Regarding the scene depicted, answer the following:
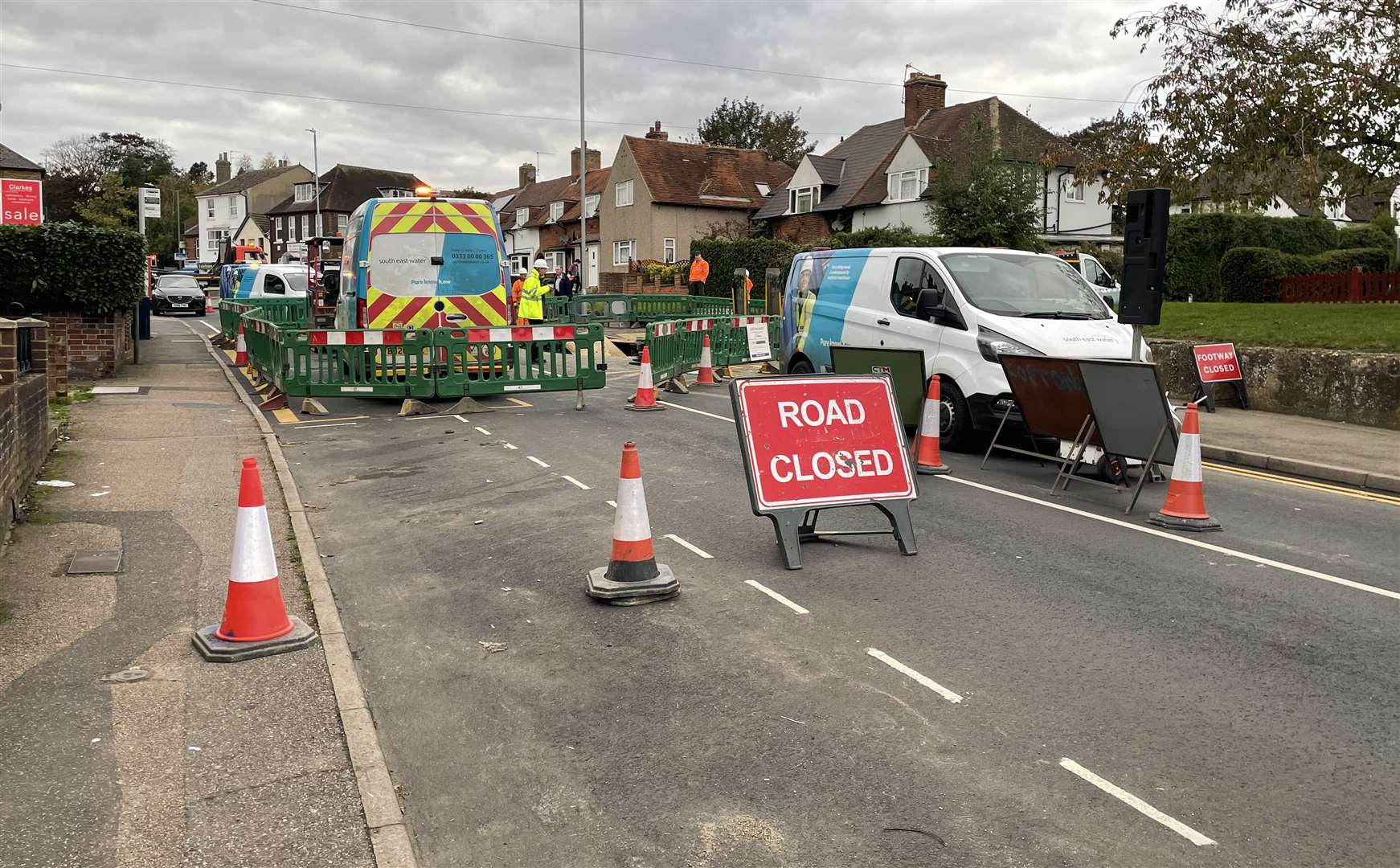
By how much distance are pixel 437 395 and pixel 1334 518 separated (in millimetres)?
10288

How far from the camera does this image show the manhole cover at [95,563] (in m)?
6.76

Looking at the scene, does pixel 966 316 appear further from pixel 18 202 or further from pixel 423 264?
pixel 18 202

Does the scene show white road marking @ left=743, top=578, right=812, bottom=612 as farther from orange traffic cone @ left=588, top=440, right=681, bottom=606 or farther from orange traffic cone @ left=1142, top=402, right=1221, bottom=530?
orange traffic cone @ left=1142, top=402, right=1221, bottom=530

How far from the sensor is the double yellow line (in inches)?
408

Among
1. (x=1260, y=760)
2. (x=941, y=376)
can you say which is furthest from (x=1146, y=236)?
(x=1260, y=760)

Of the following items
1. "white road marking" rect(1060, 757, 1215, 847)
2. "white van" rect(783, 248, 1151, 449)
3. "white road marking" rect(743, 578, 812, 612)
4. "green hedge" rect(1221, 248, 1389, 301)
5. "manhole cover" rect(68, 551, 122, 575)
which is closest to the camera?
"white road marking" rect(1060, 757, 1215, 847)

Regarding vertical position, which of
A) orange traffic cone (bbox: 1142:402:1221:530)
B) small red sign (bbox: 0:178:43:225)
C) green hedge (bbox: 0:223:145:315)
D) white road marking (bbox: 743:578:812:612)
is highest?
small red sign (bbox: 0:178:43:225)

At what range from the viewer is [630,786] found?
14.0ft

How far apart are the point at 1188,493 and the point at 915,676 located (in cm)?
427

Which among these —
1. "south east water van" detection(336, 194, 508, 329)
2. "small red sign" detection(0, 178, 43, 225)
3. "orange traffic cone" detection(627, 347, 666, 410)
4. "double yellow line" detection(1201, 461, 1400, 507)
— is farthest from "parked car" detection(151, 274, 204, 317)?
"double yellow line" detection(1201, 461, 1400, 507)

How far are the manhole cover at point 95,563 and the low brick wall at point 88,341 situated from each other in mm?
11760

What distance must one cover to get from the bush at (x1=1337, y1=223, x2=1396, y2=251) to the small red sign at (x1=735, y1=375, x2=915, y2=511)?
37.7 metres

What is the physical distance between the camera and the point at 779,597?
665 centimetres

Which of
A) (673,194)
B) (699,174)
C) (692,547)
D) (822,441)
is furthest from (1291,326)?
(699,174)
